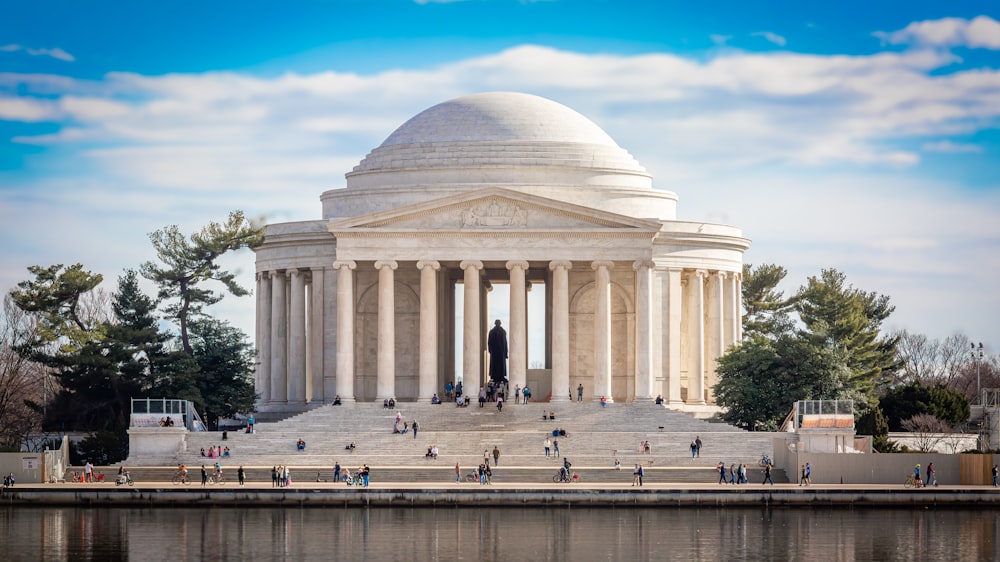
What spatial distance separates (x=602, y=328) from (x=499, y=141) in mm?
15610

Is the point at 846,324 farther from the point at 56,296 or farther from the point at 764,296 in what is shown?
the point at 56,296

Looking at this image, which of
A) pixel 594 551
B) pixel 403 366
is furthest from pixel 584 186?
pixel 594 551

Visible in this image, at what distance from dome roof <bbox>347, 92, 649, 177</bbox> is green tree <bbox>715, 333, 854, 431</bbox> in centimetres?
1749

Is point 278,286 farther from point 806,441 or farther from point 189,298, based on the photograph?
point 806,441

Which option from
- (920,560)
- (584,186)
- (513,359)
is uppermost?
(584,186)

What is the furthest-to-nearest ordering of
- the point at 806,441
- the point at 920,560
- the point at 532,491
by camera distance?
1. the point at 806,441
2. the point at 532,491
3. the point at 920,560

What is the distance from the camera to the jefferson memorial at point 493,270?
117438 mm

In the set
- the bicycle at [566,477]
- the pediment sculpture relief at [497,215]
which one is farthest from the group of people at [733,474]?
the pediment sculpture relief at [497,215]

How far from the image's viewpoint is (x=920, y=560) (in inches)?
2596

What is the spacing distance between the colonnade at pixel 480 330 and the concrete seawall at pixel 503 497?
95.3 ft

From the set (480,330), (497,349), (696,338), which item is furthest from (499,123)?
(696,338)

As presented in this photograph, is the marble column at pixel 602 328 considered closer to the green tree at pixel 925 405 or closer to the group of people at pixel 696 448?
the group of people at pixel 696 448

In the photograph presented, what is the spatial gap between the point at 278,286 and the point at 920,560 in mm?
70471

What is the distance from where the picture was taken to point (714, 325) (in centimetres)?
12812
